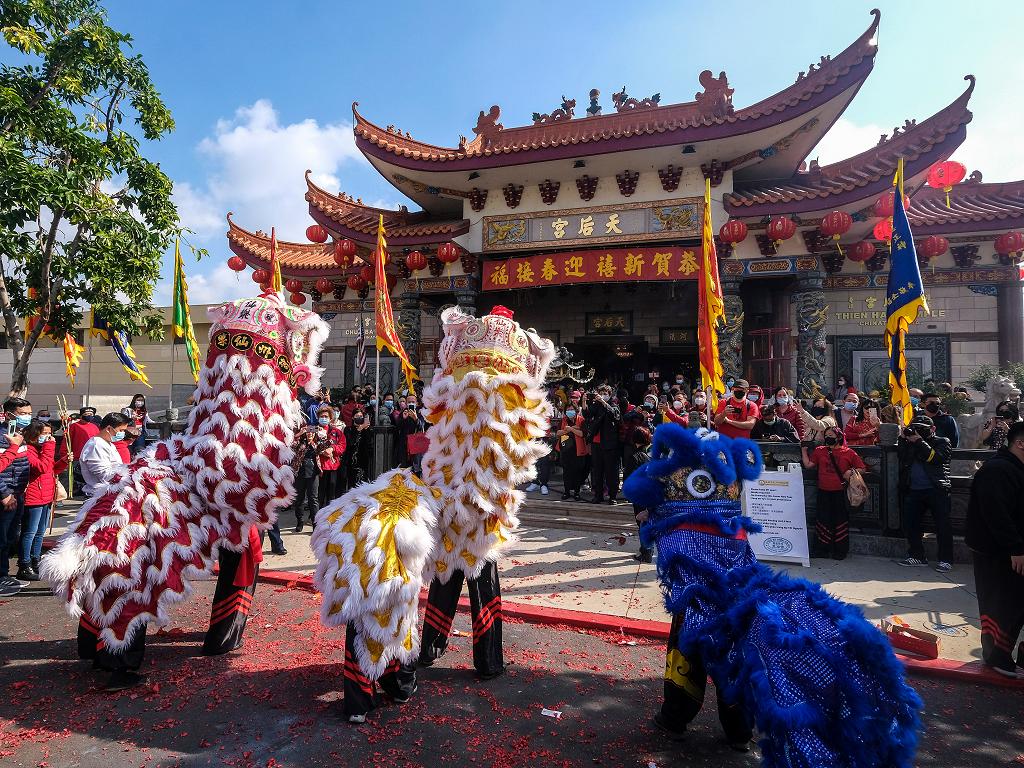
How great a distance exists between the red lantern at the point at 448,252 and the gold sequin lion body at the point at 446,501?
892 centimetres

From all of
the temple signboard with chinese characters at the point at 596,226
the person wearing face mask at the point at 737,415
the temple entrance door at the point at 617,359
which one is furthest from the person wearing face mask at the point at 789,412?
the temple entrance door at the point at 617,359

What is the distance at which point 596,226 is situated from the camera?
37.7 feet

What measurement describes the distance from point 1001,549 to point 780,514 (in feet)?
7.28

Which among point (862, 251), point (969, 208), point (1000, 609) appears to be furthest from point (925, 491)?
point (969, 208)

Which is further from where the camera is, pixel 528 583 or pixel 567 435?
pixel 567 435

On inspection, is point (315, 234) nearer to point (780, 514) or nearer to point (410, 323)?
point (410, 323)

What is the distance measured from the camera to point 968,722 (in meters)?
2.70

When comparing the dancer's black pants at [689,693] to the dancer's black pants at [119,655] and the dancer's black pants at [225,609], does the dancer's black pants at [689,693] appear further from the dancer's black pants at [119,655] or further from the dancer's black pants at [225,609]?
the dancer's black pants at [119,655]

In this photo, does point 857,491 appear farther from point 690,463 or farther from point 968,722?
point 690,463

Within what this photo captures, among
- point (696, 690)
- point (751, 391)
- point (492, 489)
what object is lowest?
point (696, 690)

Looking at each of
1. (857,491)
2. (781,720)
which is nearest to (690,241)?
(857,491)

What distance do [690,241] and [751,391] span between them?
4448 millimetres

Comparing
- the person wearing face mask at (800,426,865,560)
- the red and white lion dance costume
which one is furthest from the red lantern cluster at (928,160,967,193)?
the red and white lion dance costume

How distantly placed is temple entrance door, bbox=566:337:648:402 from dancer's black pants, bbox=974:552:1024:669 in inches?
397
